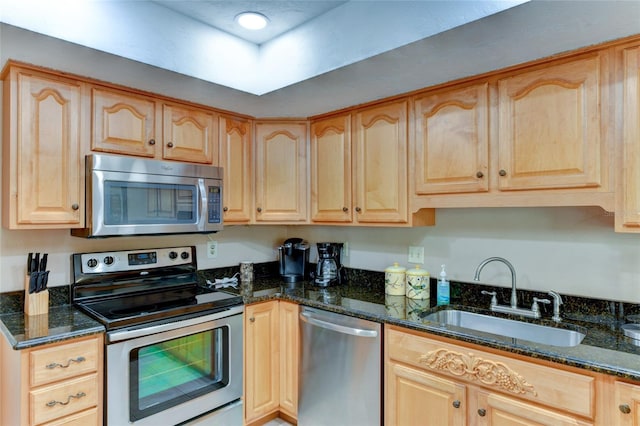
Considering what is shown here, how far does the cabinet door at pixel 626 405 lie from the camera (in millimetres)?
1189

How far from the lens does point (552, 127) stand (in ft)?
5.28

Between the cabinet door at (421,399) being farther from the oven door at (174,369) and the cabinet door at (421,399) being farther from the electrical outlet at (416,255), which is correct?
the oven door at (174,369)

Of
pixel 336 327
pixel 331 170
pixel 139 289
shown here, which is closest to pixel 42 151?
pixel 139 289

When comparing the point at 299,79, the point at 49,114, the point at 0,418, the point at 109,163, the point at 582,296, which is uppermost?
the point at 299,79

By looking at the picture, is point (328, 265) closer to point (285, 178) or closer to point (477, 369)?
point (285, 178)

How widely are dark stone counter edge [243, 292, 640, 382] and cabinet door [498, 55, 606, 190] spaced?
2.32ft

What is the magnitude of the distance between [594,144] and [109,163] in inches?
88.0

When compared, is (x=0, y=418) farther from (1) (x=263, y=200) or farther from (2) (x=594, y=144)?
(2) (x=594, y=144)

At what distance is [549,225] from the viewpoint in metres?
1.86

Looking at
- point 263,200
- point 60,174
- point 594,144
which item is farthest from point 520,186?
point 60,174

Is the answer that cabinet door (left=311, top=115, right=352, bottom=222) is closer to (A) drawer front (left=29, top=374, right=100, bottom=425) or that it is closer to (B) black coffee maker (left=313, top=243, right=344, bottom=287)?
(B) black coffee maker (left=313, top=243, right=344, bottom=287)

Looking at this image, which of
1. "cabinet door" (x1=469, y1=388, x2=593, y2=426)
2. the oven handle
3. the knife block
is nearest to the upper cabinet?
the knife block

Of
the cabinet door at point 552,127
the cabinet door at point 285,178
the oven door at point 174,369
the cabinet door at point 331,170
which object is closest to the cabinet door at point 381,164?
the cabinet door at point 331,170

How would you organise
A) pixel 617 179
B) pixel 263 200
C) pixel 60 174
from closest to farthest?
pixel 617 179 < pixel 60 174 < pixel 263 200
